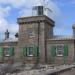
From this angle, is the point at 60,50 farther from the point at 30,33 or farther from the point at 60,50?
the point at 30,33

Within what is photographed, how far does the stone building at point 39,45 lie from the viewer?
1529 inches

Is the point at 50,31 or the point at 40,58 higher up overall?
the point at 50,31

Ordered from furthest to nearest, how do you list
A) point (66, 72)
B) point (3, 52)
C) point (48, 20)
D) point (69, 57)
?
point (3, 52), point (48, 20), point (69, 57), point (66, 72)

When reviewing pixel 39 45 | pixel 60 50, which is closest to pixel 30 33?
pixel 39 45

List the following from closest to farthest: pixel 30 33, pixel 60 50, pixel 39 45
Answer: pixel 60 50 < pixel 39 45 < pixel 30 33

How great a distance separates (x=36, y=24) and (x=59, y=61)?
6.72 metres

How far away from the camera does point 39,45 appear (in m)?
40.6

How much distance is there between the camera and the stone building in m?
38.8

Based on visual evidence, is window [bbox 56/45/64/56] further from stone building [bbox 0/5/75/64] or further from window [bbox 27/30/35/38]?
window [bbox 27/30/35/38]

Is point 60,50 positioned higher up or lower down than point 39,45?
lower down

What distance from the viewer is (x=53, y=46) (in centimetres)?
3950

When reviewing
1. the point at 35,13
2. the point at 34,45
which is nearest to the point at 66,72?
the point at 34,45

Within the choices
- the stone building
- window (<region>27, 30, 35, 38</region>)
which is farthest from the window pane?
window (<region>27, 30, 35, 38</region>)

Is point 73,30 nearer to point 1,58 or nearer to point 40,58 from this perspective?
point 40,58
